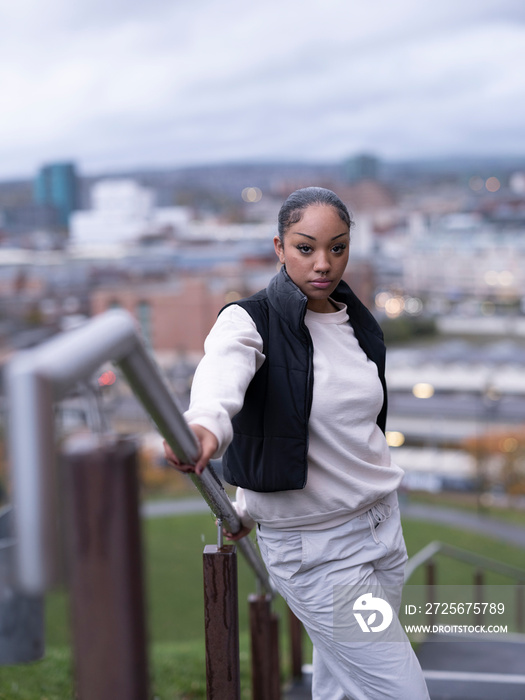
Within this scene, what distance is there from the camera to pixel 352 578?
1.25m

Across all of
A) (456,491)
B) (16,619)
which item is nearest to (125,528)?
(16,619)

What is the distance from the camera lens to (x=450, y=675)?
8.85 feet

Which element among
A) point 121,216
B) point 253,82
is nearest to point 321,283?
point 121,216

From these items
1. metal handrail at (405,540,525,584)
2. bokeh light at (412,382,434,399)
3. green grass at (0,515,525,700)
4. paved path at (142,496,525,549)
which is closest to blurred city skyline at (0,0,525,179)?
bokeh light at (412,382,434,399)

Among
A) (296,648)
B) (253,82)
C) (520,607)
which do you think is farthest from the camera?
(253,82)

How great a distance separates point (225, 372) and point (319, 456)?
292 mm

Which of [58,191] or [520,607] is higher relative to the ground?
[58,191]

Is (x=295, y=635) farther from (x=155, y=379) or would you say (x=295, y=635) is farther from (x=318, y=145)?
(x=318, y=145)

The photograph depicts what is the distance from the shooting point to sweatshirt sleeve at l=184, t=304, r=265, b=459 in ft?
2.95

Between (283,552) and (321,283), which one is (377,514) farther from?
(321,283)

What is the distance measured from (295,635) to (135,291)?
49.8m

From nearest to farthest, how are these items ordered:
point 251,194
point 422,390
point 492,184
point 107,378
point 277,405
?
point 107,378 → point 277,405 → point 422,390 → point 492,184 → point 251,194

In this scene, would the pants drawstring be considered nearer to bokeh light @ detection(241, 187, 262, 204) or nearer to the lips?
the lips

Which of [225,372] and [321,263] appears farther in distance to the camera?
[321,263]
